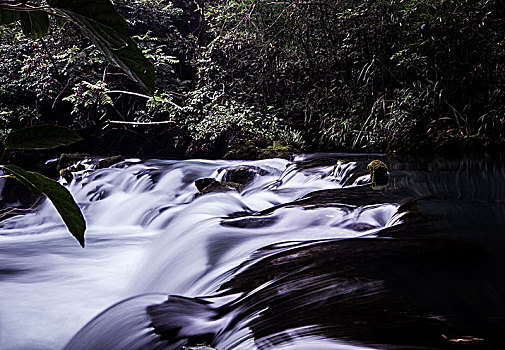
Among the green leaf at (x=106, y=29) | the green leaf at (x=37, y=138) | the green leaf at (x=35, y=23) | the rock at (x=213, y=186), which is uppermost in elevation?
the green leaf at (x=35, y=23)

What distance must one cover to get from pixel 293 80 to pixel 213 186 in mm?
4455

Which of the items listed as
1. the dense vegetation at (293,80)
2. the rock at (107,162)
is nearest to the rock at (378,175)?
the dense vegetation at (293,80)

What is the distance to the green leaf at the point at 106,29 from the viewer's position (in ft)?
1.42

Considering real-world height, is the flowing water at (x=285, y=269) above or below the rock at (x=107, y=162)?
above

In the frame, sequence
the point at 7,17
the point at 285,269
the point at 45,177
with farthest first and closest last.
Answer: the point at 285,269
the point at 7,17
the point at 45,177

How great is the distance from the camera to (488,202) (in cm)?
297

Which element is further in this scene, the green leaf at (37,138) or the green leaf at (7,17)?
the green leaf at (7,17)

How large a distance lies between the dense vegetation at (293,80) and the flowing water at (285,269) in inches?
63.2

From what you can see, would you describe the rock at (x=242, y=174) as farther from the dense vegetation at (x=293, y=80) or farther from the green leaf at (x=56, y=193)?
the green leaf at (x=56, y=193)

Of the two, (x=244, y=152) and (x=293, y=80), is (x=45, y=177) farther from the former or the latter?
(x=293, y=80)

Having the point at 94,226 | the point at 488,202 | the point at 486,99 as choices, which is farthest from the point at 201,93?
the point at 488,202

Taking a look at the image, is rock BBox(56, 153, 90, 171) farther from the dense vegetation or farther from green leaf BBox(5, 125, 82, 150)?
green leaf BBox(5, 125, 82, 150)

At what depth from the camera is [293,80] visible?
8367 millimetres

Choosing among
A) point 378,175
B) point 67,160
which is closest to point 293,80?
point 67,160
